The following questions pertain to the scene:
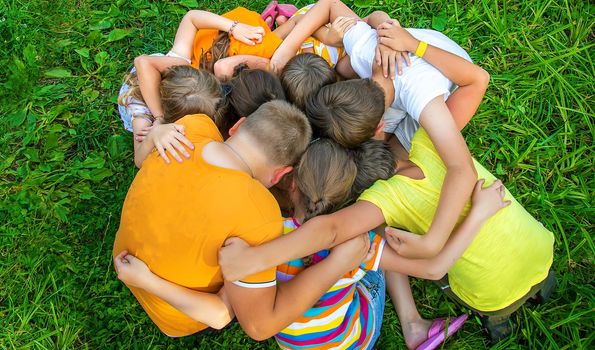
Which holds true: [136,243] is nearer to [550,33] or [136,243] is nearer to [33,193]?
[33,193]

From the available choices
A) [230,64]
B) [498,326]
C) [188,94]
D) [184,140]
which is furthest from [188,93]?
[498,326]

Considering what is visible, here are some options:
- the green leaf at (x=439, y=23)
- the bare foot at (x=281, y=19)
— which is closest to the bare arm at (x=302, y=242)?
the bare foot at (x=281, y=19)

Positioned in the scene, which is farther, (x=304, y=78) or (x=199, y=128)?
(x=304, y=78)

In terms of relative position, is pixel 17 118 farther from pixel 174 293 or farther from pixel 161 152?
pixel 174 293

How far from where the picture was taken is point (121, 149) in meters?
3.45

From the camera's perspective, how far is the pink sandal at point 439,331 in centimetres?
287

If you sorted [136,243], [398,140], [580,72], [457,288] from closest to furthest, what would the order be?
[136,243]
[457,288]
[398,140]
[580,72]

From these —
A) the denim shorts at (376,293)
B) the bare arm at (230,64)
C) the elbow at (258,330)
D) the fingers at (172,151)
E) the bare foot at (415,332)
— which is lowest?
the bare foot at (415,332)

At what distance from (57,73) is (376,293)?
2733 millimetres

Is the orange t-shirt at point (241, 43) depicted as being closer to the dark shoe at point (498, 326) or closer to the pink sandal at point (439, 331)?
the pink sandal at point (439, 331)

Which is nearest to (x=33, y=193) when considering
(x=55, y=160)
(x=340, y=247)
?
(x=55, y=160)

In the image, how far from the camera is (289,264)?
2.49 m

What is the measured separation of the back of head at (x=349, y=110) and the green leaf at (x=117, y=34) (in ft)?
5.97

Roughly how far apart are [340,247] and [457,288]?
2.58ft
